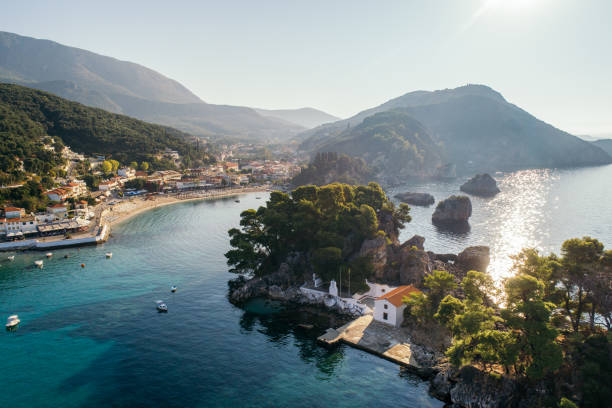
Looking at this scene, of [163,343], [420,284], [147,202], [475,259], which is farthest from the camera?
[147,202]

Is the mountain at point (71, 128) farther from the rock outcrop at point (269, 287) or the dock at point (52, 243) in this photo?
the rock outcrop at point (269, 287)

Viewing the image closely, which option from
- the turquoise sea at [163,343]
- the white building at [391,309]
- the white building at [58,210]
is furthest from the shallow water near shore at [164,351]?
the white building at [58,210]

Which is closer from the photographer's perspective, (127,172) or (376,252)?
(376,252)

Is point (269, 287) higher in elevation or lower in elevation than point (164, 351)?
higher

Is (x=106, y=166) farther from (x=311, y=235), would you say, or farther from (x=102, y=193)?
(x=311, y=235)

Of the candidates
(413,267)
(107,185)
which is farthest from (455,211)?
(107,185)

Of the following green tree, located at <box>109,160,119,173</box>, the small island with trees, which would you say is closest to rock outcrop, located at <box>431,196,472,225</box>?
the small island with trees

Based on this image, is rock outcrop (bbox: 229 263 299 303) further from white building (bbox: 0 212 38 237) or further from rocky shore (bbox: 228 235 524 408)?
white building (bbox: 0 212 38 237)
